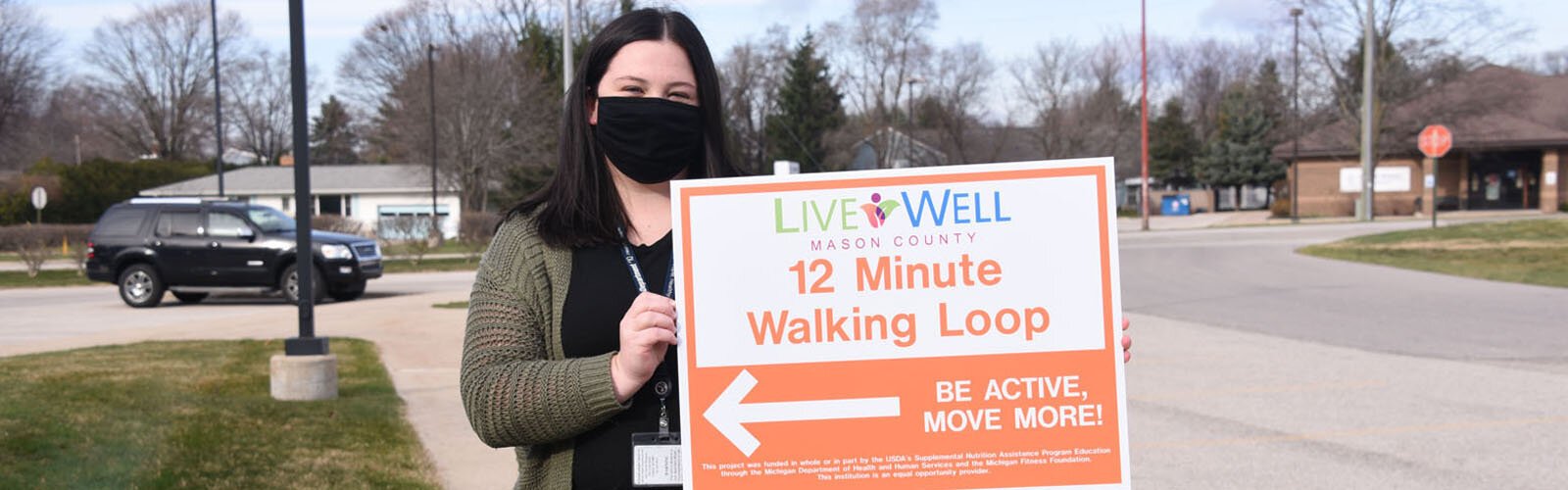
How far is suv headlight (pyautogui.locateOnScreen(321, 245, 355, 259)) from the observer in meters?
20.3

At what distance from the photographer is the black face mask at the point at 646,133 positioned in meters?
2.44

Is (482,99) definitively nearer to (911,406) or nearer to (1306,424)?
(1306,424)

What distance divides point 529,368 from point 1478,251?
26451 mm

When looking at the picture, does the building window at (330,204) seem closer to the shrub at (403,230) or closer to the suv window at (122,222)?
the shrub at (403,230)

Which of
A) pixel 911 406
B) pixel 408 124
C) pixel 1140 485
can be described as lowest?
pixel 1140 485

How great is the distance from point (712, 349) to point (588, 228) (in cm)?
32

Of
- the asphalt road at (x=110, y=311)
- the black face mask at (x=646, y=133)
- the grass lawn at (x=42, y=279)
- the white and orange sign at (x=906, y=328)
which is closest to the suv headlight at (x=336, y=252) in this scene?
the asphalt road at (x=110, y=311)

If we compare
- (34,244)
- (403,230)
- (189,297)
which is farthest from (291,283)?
(403,230)

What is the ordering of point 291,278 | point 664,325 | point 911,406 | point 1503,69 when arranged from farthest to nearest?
point 1503,69 → point 291,278 → point 911,406 → point 664,325

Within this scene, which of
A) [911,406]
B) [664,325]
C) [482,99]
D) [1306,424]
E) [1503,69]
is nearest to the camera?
[664,325]

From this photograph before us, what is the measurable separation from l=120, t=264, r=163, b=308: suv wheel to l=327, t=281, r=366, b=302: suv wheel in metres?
2.64

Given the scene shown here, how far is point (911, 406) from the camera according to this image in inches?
91.2

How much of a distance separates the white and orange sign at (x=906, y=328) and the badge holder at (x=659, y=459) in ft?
0.17

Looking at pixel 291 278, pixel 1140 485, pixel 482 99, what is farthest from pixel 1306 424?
pixel 482 99
